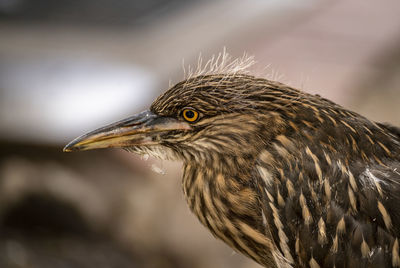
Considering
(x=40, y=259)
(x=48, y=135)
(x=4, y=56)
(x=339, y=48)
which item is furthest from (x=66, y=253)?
(x=339, y=48)

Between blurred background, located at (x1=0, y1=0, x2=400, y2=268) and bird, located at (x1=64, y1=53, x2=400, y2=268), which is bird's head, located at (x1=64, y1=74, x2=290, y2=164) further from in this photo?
blurred background, located at (x1=0, y1=0, x2=400, y2=268)

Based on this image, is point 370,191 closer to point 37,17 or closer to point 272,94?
point 272,94

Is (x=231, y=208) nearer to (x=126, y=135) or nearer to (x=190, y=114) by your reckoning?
(x=190, y=114)

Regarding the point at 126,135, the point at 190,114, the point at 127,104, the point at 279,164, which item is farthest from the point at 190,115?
the point at 127,104

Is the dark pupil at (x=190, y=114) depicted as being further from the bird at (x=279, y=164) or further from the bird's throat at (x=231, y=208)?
the bird's throat at (x=231, y=208)

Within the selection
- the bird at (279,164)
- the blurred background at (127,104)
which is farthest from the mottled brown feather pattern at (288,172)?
the blurred background at (127,104)

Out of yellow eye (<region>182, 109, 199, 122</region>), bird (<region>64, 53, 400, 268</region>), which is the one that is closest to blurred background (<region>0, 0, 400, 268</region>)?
bird (<region>64, 53, 400, 268</region>)

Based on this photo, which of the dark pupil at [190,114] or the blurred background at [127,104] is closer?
the dark pupil at [190,114]
